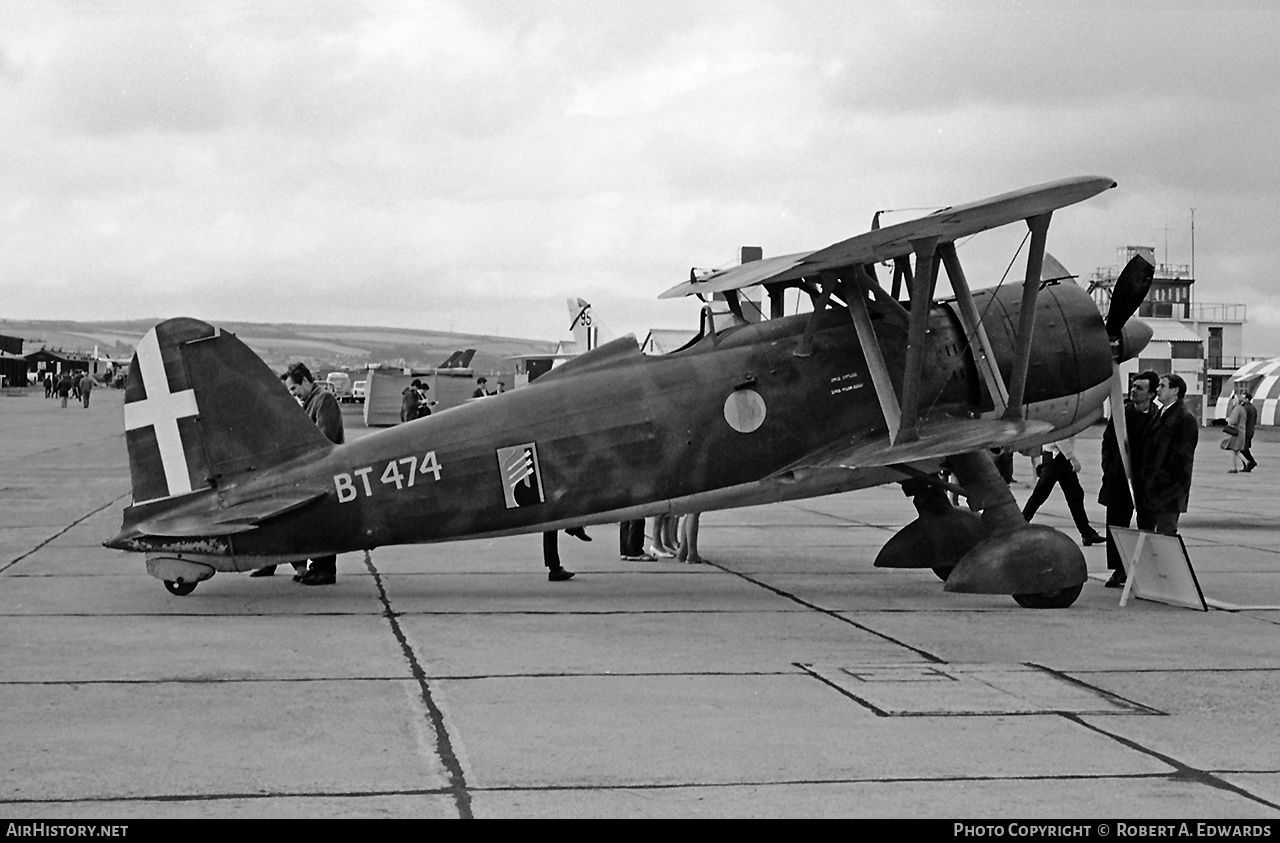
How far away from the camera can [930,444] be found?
10.5m

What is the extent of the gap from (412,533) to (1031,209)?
510 cm

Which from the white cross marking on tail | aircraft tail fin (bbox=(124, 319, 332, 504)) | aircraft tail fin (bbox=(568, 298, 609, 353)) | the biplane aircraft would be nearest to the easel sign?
the biplane aircraft

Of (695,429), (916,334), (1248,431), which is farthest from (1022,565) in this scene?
(1248,431)

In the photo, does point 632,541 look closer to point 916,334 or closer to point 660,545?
point 660,545

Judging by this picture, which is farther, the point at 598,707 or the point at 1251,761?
the point at 598,707

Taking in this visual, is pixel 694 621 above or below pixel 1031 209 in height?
below

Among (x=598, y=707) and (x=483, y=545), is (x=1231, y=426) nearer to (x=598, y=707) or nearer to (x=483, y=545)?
(x=483, y=545)

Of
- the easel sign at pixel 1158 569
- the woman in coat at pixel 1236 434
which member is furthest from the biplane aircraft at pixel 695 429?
the woman in coat at pixel 1236 434

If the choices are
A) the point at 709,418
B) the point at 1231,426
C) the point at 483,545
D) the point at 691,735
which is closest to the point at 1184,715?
the point at 691,735

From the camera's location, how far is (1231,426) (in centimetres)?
3152

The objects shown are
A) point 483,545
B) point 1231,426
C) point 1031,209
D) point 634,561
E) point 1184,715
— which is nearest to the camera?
point 1184,715

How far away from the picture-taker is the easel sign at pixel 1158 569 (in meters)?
10.8

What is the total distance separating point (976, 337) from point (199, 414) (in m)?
6.07

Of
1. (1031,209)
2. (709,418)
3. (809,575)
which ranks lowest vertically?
(809,575)
